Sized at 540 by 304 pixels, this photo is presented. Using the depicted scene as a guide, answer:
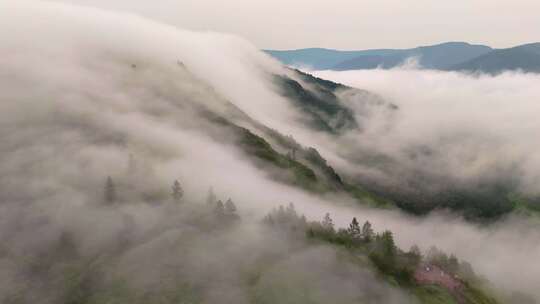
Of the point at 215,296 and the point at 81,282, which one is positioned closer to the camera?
the point at 215,296

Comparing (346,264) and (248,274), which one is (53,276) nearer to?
(248,274)

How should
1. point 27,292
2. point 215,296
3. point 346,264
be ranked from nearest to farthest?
point 215,296, point 27,292, point 346,264

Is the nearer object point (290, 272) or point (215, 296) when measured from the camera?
point (215, 296)

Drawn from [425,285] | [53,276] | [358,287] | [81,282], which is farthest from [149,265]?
[425,285]

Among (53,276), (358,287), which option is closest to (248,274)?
(358,287)

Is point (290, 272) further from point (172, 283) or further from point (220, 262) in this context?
point (172, 283)

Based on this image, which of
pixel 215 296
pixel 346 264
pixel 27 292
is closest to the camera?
pixel 215 296

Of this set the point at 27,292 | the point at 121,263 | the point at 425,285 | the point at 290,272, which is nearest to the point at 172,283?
the point at 121,263

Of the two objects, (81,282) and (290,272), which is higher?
(290,272)

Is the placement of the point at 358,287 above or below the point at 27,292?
above
